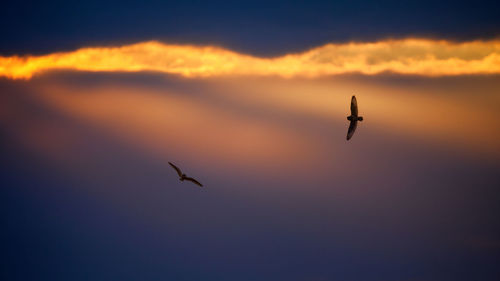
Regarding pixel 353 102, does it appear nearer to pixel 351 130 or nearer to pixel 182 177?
pixel 351 130

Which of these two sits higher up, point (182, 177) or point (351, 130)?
point (351, 130)

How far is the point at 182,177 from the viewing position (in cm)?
7700

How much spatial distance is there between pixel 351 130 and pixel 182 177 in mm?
19156

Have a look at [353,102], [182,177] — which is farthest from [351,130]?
[182,177]

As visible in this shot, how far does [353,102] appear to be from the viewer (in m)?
73.8

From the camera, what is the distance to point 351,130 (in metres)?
71.6

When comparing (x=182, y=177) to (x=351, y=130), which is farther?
(x=182, y=177)

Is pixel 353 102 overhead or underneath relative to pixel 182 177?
overhead

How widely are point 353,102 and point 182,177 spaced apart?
20.1m

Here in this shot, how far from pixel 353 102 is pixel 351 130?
372 cm
